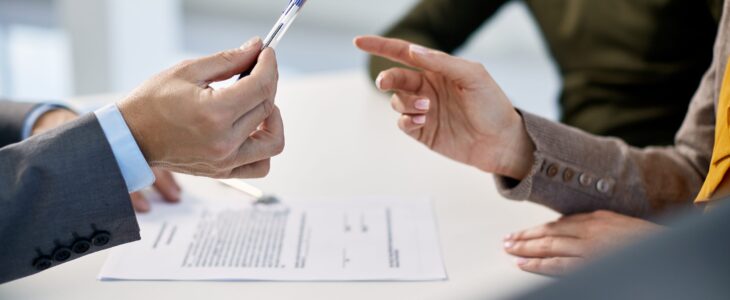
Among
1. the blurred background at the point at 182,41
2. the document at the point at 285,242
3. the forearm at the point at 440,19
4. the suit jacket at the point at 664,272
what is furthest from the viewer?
the blurred background at the point at 182,41

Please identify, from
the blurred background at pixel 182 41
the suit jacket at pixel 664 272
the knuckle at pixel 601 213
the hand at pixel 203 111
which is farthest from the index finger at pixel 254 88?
the blurred background at pixel 182 41

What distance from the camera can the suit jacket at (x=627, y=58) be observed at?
4.29 ft

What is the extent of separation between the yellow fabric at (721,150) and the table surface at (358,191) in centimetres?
21

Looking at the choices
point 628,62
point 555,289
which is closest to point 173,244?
point 555,289

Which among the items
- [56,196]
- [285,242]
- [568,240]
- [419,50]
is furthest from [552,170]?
[56,196]

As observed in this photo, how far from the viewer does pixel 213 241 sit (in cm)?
88

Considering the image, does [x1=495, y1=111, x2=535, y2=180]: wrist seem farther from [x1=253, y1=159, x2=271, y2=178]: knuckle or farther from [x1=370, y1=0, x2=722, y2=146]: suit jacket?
[x1=370, y1=0, x2=722, y2=146]: suit jacket

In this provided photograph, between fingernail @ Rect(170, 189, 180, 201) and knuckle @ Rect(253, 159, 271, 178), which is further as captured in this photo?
fingernail @ Rect(170, 189, 180, 201)

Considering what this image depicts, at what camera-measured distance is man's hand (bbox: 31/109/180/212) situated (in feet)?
3.20

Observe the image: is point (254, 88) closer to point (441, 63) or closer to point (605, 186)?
point (441, 63)

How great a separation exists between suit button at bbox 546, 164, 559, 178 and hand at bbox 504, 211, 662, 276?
0.18 ft

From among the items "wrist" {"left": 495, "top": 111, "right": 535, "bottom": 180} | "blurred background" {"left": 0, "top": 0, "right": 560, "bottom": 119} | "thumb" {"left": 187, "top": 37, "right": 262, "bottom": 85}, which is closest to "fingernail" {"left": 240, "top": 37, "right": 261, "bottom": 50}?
"thumb" {"left": 187, "top": 37, "right": 262, "bottom": 85}

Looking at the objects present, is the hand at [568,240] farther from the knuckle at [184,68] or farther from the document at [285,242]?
the knuckle at [184,68]

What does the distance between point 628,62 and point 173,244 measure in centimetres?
90
